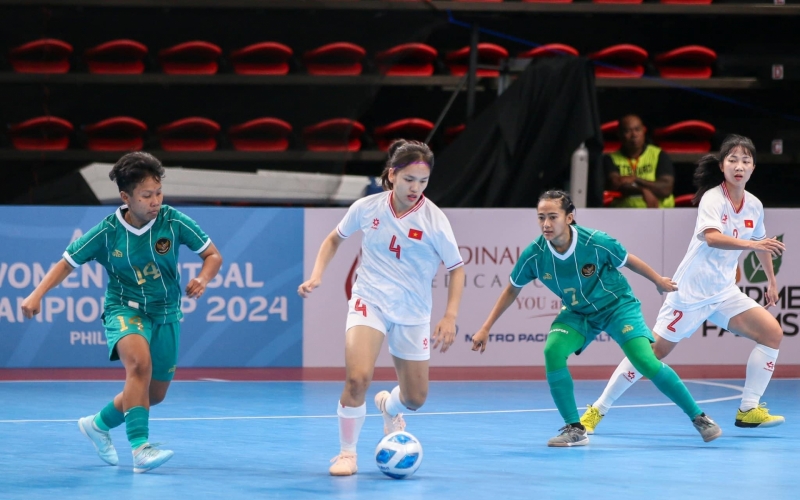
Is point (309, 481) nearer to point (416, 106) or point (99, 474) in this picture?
point (99, 474)

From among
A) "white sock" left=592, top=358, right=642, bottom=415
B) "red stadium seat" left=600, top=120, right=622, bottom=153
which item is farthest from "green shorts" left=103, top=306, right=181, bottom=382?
"red stadium seat" left=600, top=120, right=622, bottom=153

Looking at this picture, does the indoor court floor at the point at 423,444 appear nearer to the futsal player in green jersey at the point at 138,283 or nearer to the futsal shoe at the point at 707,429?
the futsal shoe at the point at 707,429

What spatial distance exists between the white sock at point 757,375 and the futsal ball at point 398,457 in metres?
2.95

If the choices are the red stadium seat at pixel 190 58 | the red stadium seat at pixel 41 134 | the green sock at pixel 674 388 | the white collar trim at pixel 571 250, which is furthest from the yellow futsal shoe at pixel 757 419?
the red stadium seat at pixel 190 58

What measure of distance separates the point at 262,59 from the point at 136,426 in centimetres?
807

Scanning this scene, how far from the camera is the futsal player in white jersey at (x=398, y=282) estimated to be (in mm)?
5961

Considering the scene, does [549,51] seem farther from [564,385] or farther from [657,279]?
[564,385]

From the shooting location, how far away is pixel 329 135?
12133mm

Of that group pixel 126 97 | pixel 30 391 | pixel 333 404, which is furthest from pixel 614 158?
pixel 30 391

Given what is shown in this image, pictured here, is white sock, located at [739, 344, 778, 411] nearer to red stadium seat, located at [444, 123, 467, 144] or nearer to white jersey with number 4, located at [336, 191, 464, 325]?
white jersey with number 4, located at [336, 191, 464, 325]

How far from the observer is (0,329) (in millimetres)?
10000

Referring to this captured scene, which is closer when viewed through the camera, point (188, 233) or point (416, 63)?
point (188, 233)

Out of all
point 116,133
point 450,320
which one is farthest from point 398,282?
point 116,133

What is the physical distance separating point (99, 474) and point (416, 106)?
9.47m
